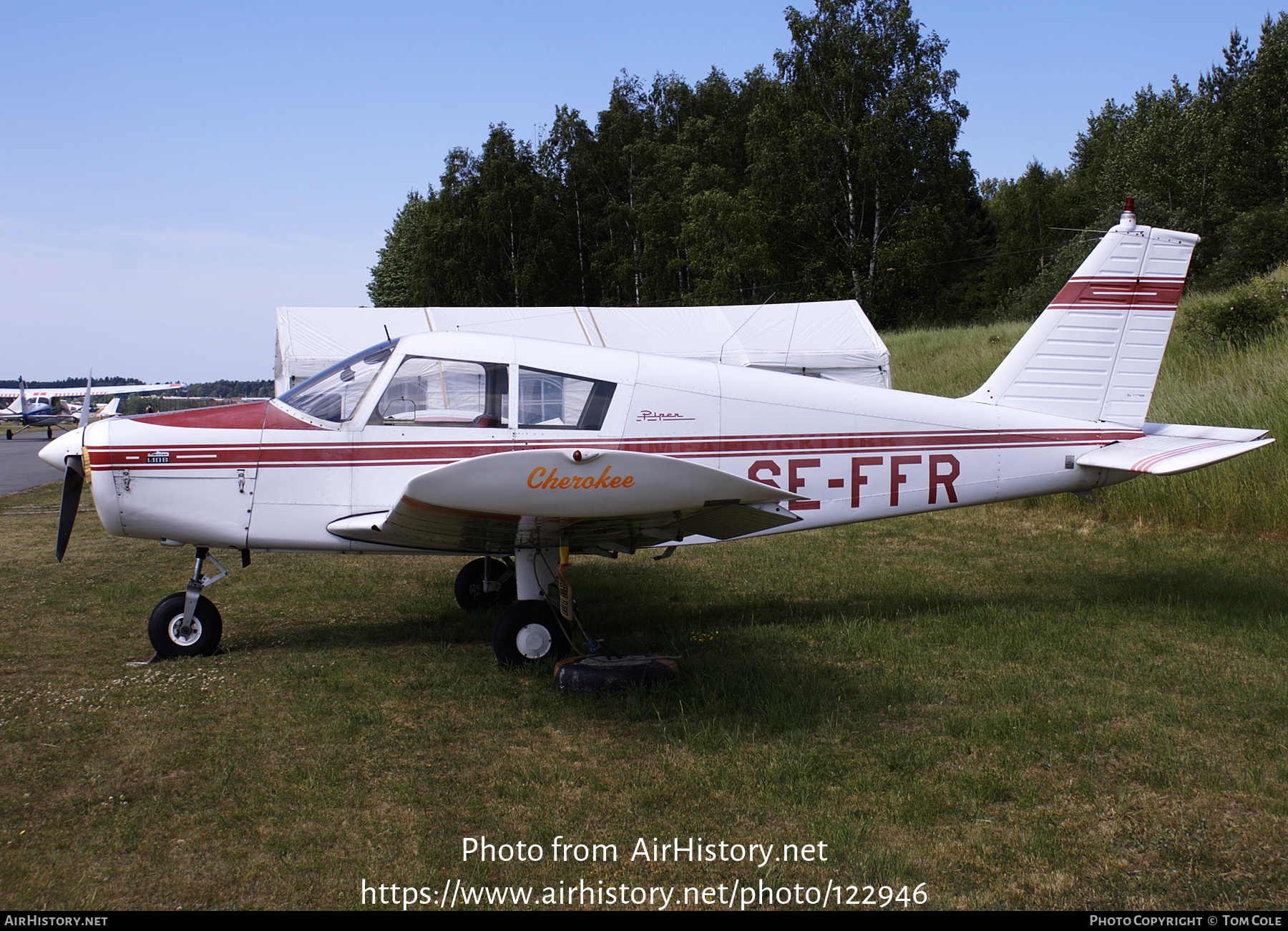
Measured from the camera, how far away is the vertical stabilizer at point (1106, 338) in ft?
21.4

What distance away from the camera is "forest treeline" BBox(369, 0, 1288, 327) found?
31.3 metres

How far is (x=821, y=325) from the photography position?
1744 cm

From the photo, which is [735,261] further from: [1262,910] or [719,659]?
[1262,910]

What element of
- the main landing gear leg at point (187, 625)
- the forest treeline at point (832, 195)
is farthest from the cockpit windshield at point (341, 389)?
the forest treeline at point (832, 195)

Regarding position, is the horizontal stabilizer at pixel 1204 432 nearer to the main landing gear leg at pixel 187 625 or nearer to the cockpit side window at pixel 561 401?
the cockpit side window at pixel 561 401

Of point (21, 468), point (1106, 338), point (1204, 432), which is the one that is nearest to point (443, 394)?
point (1106, 338)

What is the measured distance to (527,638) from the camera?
525 centimetres

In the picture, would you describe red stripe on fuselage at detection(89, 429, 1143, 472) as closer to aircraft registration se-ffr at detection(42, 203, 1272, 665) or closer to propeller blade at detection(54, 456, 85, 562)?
aircraft registration se-ffr at detection(42, 203, 1272, 665)

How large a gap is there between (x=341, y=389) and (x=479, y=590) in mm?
2208

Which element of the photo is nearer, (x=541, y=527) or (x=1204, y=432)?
(x=541, y=527)

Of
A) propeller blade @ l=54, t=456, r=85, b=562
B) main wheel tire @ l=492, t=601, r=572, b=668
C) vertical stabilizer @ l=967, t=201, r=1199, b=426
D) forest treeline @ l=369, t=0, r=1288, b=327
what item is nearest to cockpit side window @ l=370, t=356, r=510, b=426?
main wheel tire @ l=492, t=601, r=572, b=668

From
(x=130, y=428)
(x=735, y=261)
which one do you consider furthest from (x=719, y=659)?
(x=735, y=261)

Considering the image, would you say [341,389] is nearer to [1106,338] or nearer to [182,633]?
[182,633]
